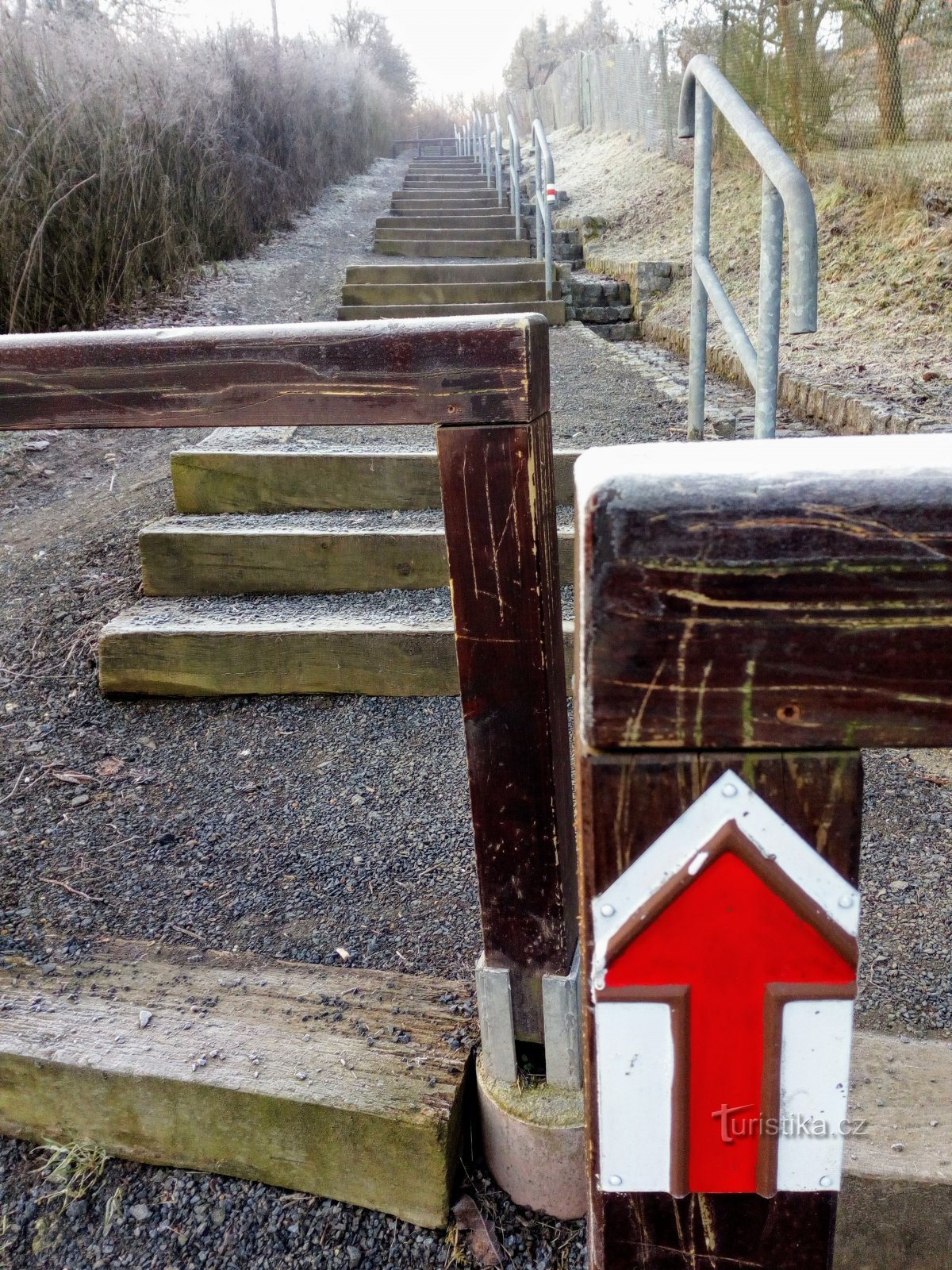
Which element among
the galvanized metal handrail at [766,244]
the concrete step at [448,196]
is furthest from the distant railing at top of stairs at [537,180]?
the galvanized metal handrail at [766,244]

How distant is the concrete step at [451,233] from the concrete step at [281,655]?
6.69 m

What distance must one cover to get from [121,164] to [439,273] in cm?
220

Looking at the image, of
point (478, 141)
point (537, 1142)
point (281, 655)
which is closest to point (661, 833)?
point (537, 1142)

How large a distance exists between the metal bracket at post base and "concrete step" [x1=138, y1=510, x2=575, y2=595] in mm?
1618

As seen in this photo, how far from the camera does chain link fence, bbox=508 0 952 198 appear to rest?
5.49m

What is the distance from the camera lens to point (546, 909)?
4.54ft

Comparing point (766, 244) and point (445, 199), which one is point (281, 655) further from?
point (445, 199)

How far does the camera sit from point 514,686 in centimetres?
127

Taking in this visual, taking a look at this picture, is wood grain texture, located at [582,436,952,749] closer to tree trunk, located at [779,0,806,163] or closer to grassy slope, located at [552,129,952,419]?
grassy slope, located at [552,129,952,419]

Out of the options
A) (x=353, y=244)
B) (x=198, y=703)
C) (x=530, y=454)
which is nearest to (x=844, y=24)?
(x=353, y=244)

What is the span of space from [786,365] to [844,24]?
3554 mm

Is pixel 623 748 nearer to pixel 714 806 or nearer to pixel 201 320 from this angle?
pixel 714 806

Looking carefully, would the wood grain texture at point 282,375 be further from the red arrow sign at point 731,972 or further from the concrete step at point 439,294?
the concrete step at point 439,294

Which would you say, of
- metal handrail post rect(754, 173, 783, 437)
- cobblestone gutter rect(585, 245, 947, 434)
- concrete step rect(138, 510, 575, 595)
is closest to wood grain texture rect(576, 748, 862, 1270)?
metal handrail post rect(754, 173, 783, 437)
